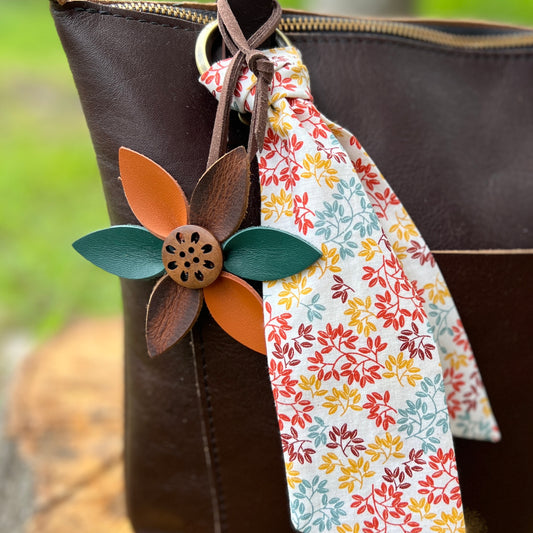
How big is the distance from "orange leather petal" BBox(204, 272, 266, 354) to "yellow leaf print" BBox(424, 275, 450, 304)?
7.3 inches

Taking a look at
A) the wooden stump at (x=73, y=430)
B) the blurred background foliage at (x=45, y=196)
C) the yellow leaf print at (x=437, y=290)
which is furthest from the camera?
the blurred background foliage at (x=45, y=196)

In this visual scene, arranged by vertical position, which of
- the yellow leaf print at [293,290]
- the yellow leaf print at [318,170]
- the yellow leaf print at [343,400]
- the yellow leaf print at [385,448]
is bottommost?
the yellow leaf print at [385,448]

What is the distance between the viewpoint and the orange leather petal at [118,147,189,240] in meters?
0.55

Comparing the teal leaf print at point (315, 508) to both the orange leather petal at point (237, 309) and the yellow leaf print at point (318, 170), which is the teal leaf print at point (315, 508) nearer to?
the orange leather petal at point (237, 309)

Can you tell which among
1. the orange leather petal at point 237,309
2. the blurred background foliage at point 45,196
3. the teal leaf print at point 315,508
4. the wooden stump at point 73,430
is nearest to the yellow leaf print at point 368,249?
the orange leather petal at point 237,309

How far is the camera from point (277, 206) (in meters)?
0.56

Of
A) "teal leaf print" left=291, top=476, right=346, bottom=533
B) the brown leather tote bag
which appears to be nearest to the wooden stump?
the brown leather tote bag

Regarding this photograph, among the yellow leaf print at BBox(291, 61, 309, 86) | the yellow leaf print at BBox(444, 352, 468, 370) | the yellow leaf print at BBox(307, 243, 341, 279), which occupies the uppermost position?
the yellow leaf print at BBox(291, 61, 309, 86)

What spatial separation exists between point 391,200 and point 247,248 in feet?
0.55

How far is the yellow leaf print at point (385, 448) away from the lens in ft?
1.89

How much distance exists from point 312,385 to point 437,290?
Result: 18cm

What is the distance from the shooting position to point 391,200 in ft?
2.02

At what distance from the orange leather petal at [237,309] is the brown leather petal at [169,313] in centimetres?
2

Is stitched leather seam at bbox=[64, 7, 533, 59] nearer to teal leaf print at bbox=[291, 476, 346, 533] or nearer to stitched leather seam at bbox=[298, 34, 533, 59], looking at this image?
stitched leather seam at bbox=[298, 34, 533, 59]
